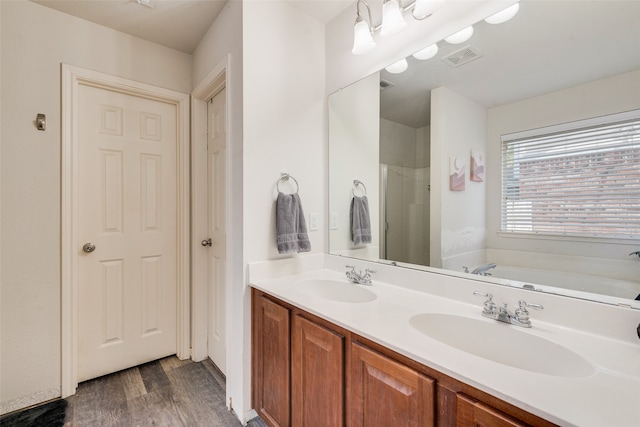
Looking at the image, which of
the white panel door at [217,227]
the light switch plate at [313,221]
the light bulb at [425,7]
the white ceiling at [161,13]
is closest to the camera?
the light bulb at [425,7]

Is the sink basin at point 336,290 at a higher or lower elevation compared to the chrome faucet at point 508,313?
lower

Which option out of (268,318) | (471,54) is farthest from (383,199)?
(268,318)

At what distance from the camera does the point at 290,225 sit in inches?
63.9

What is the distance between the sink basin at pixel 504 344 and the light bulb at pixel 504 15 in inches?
46.4

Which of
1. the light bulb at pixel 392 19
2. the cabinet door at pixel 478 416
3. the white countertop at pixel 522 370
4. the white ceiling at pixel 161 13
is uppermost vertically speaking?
Result: the white ceiling at pixel 161 13

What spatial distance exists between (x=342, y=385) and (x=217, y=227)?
1.48m

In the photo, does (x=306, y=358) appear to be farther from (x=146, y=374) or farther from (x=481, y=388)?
(x=146, y=374)

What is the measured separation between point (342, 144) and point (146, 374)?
2174 millimetres

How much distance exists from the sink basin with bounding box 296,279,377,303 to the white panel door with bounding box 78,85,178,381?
130 cm

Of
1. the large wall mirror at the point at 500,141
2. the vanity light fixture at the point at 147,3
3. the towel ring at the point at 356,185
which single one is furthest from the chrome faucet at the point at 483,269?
the vanity light fixture at the point at 147,3

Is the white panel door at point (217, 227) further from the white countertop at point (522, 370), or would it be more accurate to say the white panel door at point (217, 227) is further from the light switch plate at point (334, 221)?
the white countertop at point (522, 370)

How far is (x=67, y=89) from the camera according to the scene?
5.72 ft

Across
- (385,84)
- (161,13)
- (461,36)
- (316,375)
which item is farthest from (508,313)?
(161,13)

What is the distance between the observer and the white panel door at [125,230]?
1887 mm
